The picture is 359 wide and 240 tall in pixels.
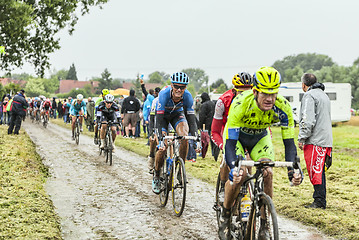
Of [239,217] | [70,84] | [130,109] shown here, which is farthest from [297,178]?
[70,84]

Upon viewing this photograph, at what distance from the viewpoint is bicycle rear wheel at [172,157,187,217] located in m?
6.82

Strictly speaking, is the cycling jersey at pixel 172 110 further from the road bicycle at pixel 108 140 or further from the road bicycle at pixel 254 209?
the road bicycle at pixel 108 140

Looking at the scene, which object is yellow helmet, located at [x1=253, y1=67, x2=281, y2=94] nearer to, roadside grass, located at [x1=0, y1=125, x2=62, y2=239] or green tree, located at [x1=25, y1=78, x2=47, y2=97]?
roadside grass, located at [x1=0, y1=125, x2=62, y2=239]

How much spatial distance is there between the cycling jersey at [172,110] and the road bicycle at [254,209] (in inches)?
108

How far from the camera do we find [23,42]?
2758cm

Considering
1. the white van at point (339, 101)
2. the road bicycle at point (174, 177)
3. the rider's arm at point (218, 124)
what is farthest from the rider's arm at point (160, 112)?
the white van at point (339, 101)

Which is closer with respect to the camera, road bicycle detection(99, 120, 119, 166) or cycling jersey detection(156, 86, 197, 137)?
cycling jersey detection(156, 86, 197, 137)

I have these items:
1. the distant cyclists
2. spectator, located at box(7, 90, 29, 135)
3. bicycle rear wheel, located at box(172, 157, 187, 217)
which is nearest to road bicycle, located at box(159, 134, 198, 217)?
bicycle rear wheel, located at box(172, 157, 187, 217)

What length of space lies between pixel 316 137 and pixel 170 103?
2624 mm

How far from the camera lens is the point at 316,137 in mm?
7371

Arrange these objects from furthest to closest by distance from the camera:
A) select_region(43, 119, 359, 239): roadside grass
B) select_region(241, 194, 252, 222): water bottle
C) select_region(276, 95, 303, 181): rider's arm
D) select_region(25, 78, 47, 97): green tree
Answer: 1. select_region(25, 78, 47, 97): green tree
2. select_region(43, 119, 359, 239): roadside grass
3. select_region(241, 194, 252, 222): water bottle
4. select_region(276, 95, 303, 181): rider's arm

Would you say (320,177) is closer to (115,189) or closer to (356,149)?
A: (115,189)

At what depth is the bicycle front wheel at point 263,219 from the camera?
12.7 feet

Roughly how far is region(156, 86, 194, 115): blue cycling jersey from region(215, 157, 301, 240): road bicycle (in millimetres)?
2823
